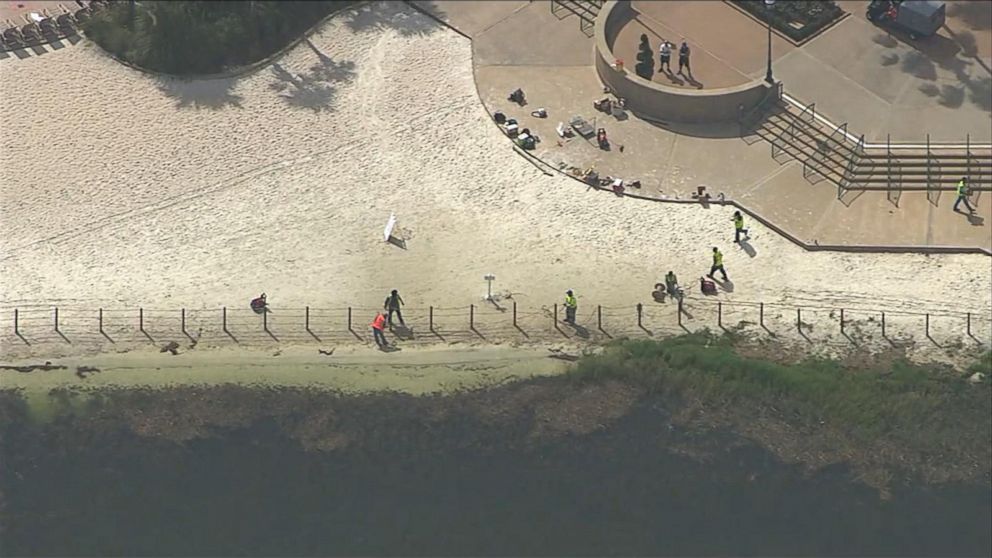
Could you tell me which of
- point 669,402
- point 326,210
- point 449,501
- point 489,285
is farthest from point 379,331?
point 669,402

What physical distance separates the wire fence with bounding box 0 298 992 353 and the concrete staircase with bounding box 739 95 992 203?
5931 millimetres

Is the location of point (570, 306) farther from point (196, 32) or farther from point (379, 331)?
point (196, 32)

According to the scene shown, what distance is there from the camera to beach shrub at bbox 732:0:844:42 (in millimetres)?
60062

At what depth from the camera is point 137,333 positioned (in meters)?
51.1

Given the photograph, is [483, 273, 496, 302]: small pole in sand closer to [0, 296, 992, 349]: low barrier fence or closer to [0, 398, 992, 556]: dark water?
[0, 296, 992, 349]: low barrier fence

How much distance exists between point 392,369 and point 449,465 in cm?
407

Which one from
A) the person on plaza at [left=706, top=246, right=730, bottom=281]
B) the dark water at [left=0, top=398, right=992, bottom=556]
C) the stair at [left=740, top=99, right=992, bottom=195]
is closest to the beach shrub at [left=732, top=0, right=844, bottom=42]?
the stair at [left=740, top=99, right=992, bottom=195]

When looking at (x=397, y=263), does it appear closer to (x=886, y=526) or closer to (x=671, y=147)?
(x=671, y=147)

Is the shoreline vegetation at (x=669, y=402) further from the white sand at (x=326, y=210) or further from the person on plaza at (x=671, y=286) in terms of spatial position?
the white sand at (x=326, y=210)

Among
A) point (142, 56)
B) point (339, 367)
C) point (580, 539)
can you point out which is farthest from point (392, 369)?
point (142, 56)

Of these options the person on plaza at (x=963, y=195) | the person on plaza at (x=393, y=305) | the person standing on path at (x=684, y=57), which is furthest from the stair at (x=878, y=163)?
the person on plaza at (x=393, y=305)

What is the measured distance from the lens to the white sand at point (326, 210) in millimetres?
52250

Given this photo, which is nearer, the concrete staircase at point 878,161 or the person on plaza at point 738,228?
the person on plaza at point 738,228

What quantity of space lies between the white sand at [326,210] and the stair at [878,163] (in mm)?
3525
